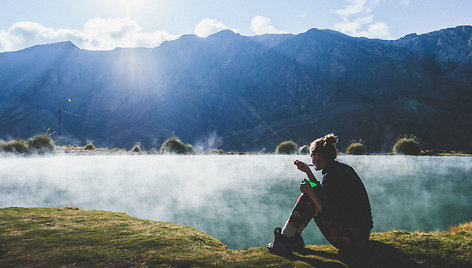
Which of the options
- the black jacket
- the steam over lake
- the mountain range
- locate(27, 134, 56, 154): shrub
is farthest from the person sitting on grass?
the mountain range

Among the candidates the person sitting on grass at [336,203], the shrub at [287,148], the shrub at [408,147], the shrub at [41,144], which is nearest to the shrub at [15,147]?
the shrub at [41,144]

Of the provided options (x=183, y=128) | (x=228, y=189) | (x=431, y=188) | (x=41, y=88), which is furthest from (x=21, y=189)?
(x=41, y=88)

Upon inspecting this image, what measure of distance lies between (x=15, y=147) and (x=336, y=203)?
2112 cm

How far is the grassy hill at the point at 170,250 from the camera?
3.22 m

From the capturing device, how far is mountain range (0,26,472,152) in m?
84.5

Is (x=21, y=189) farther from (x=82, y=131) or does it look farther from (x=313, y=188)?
(x=82, y=131)

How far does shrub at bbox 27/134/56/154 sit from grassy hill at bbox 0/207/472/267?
53.9ft

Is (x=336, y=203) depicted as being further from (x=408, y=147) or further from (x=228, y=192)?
(x=408, y=147)

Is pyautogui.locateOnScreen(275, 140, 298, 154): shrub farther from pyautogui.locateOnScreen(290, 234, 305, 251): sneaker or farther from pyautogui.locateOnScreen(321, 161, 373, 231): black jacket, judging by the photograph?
pyautogui.locateOnScreen(321, 161, 373, 231): black jacket

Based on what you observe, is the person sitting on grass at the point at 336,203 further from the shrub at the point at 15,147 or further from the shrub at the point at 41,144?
the shrub at the point at 15,147

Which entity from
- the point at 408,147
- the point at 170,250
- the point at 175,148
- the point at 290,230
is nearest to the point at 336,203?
the point at 290,230

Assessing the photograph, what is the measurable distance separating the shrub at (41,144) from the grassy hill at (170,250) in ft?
53.9

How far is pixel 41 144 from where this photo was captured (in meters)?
18.8

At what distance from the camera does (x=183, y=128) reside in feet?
323
